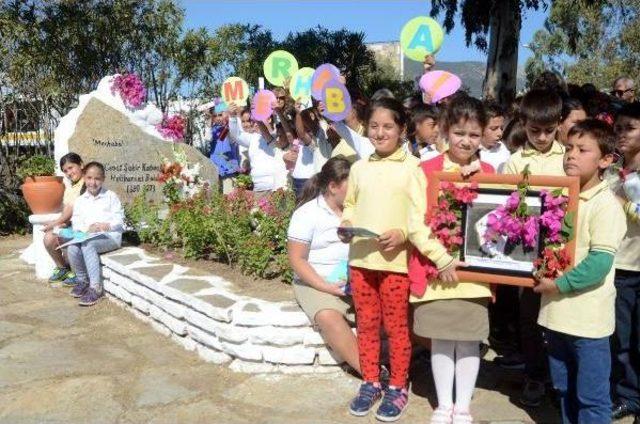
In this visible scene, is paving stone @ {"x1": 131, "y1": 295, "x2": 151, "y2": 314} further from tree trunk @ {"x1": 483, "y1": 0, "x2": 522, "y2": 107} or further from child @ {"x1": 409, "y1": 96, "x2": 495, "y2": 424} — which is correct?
tree trunk @ {"x1": 483, "y1": 0, "x2": 522, "y2": 107}

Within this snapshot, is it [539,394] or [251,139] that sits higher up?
[251,139]

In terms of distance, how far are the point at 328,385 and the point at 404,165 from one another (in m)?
1.39

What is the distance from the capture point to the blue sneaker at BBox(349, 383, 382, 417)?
11.2 feet

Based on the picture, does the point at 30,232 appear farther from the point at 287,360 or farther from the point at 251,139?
the point at 287,360

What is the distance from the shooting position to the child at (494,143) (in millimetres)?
4305

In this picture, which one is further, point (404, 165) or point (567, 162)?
point (404, 165)

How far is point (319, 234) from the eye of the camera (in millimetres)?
3857

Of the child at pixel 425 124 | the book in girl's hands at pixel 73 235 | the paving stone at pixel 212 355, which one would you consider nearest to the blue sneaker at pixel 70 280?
the book in girl's hands at pixel 73 235

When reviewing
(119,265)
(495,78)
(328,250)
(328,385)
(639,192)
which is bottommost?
(328,385)

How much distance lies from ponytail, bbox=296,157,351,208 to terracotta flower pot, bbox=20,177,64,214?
A: 369 centimetres

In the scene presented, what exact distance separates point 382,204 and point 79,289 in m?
3.64

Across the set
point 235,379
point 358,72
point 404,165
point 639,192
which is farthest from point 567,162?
point 358,72

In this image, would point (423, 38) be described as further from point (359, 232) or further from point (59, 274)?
point (59, 274)

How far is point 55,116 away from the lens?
50.2 ft
